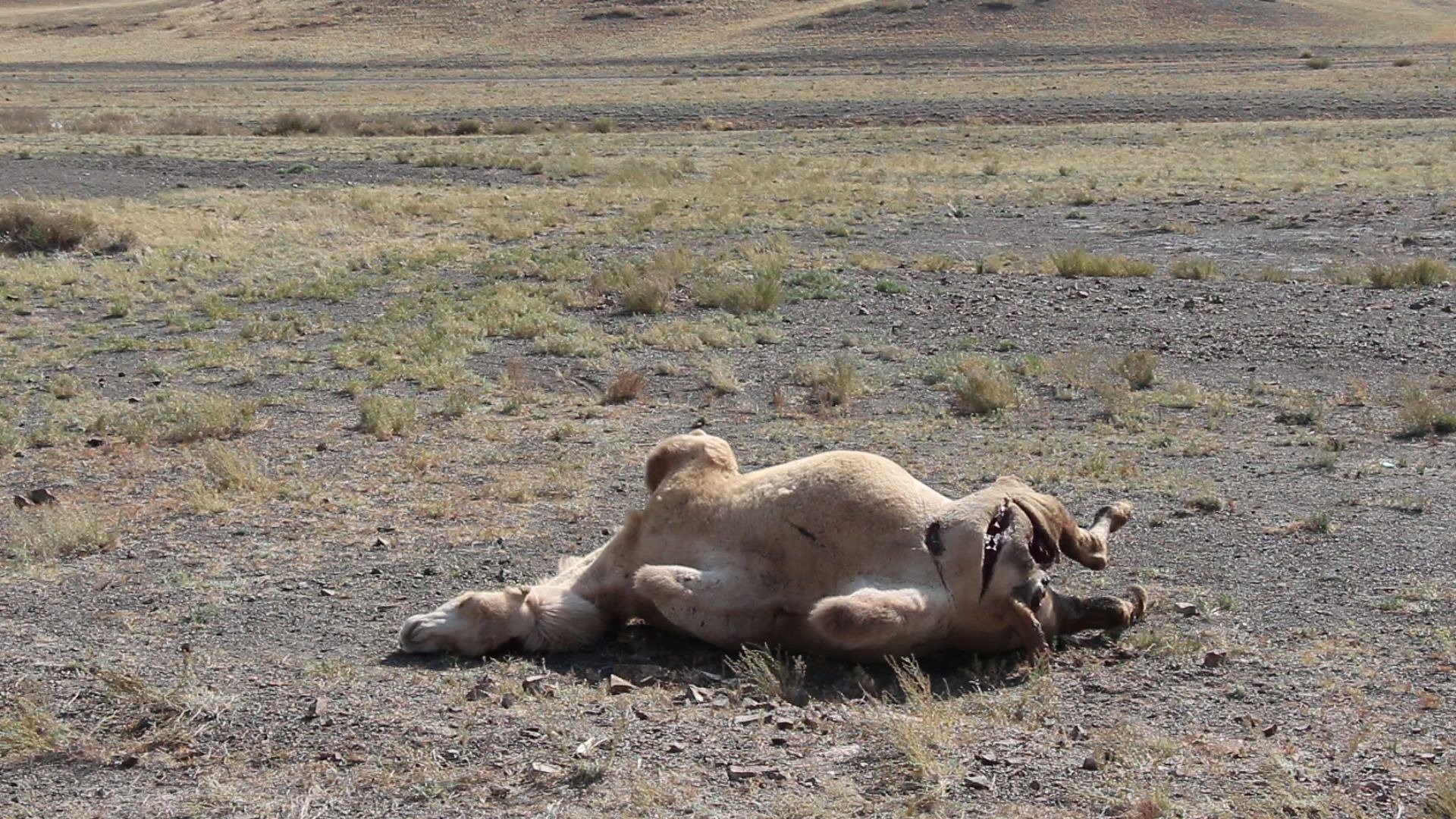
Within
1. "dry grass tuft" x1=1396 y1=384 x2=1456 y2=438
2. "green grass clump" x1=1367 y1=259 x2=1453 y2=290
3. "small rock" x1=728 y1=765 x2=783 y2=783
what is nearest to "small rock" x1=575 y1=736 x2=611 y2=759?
"small rock" x1=728 y1=765 x2=783 y2=783

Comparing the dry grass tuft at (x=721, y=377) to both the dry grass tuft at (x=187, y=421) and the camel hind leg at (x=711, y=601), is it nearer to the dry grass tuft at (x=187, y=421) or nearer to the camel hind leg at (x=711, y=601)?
the dry grass tuft at (x=187, y=421)

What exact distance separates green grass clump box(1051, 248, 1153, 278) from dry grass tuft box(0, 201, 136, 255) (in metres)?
12.7

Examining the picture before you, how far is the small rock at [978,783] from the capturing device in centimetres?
493

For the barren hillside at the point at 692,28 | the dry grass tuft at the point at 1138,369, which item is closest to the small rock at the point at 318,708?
the dry grass tuft at the point at 1138,369

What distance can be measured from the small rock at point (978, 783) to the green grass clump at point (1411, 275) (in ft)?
43.8

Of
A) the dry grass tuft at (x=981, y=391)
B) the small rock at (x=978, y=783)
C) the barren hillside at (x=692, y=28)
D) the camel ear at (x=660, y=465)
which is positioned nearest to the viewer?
the small rock at (x=978, y=783)

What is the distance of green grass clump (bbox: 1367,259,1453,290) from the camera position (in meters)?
16.5

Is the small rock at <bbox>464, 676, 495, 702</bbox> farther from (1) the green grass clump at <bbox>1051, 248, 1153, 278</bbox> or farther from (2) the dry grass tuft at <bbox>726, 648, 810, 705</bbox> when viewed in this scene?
(1) the green grass clump at <bbox>1051, 248, 1153, 278</bbox>

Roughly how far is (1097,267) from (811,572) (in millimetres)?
13080

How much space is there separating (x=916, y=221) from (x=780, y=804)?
19.3 meters

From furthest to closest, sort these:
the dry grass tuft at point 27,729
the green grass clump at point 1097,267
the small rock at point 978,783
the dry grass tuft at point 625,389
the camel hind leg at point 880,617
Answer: the green grass clump at point 1097,267, the dry grass tuft at point 625,389, the camel hind leg at point 880,617, the dry grass tuft at point 27,729, the small rock at point 978,783

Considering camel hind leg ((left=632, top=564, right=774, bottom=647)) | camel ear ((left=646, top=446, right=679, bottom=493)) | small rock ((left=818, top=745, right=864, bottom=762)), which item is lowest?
small rock ((left=818, top=745, right=864, bottom=762))

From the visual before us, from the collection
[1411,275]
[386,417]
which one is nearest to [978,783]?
[386,417]

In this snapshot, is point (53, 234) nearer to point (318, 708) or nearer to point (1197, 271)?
point (1197, 271)
